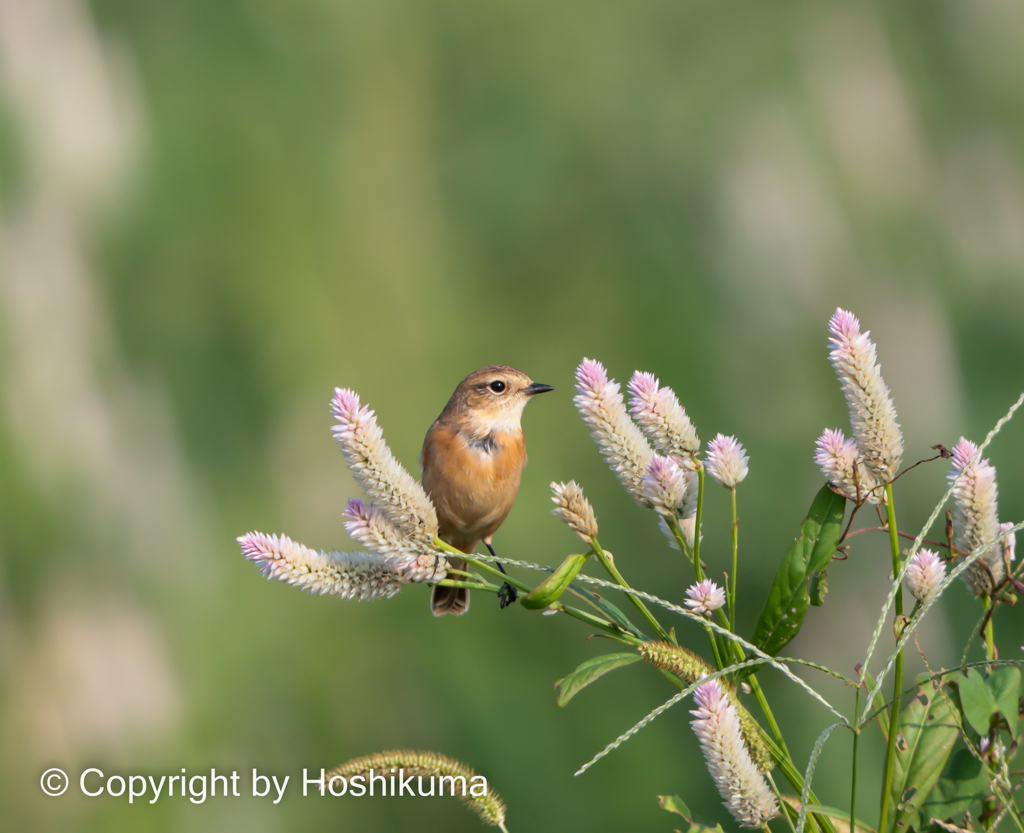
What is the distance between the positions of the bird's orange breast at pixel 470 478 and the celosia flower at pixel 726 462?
1.29 m

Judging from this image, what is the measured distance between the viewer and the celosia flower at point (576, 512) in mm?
1306

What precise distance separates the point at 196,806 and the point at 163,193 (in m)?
4.36

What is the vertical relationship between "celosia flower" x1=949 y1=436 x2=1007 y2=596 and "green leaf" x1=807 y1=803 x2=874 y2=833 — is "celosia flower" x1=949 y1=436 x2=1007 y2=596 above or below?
above

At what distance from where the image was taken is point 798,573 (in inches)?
50.9

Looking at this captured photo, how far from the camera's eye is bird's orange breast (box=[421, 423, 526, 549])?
8.42 ft

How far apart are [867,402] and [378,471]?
2.45 ft

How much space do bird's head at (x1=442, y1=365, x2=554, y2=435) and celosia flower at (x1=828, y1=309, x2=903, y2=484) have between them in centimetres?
151

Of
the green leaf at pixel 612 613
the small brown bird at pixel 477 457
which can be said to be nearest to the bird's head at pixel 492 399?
the small brown bird at pixel 477 457

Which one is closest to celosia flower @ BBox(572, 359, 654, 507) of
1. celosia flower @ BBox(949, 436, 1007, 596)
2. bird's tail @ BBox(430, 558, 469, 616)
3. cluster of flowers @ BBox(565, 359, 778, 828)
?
cluster of flowers @ BBox(565, 359, 778, 828)

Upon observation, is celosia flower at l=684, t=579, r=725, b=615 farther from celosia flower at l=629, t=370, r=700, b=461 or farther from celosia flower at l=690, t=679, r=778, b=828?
celosia flower at l=629, t=370, r=700, b=461

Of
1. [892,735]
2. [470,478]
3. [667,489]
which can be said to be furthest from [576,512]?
[470,478]

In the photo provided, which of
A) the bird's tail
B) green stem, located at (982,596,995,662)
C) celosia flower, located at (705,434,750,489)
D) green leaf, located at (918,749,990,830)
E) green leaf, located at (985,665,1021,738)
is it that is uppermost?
celosia flower, located at (705,434,750,489)

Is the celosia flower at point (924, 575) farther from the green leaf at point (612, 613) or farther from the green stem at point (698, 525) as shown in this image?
the green leaf at point (612, 613)

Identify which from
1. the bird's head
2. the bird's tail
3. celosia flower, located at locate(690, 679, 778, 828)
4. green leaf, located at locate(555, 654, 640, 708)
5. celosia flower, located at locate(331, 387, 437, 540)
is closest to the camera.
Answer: celosia flower, located at locate(690, 679, 778, 828)
